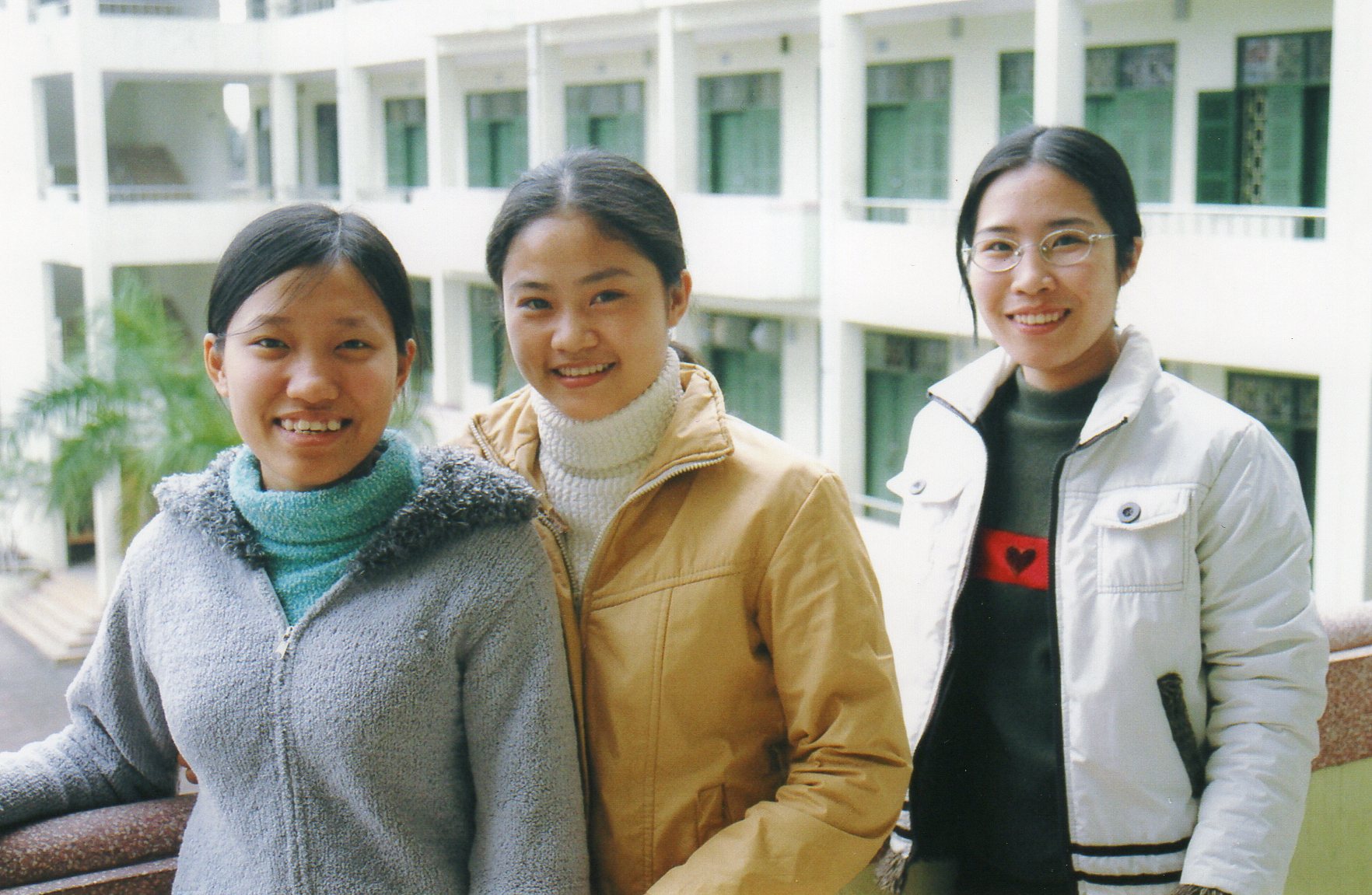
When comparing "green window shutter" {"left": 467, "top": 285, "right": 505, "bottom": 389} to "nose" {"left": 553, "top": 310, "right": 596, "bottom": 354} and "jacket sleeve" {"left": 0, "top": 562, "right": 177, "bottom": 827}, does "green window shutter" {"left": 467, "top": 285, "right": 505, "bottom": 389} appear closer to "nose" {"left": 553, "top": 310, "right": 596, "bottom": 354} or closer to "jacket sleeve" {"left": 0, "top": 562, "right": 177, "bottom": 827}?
"jacket sleeve" {"left": 0, "top": 562, "right": 177, "bottom": 827}

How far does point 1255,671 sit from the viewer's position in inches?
50.4

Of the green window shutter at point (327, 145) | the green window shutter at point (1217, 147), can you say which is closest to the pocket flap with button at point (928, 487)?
the green window shutter at point (1217, 147)

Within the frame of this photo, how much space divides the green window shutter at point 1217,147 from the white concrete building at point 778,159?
0.04 ft

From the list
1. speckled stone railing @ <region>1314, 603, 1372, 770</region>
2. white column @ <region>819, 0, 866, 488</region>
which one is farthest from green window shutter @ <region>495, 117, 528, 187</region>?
speckled stone railing @ <region>1314, 603, 1372, 770</region>

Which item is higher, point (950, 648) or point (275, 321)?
point (275, 321)

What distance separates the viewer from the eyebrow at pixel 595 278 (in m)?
1.21

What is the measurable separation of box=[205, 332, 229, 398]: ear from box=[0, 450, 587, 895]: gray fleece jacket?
0.10 m

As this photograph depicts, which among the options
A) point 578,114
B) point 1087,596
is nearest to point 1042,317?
point 1087,596

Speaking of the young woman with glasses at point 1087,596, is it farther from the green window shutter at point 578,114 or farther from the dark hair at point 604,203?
the green window shutter at point 578,114

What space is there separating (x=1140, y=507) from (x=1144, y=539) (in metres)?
0.03

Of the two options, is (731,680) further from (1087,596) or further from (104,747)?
(104,747)

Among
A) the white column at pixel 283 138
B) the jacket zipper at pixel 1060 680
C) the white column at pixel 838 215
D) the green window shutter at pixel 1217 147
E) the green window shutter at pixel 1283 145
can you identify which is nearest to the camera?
the jacket zipper at pixel 1060 680

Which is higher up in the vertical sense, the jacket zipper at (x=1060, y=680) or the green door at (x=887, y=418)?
the jacket zipper at (x=1060, y=680)

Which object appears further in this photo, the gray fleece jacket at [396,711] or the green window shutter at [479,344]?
the green window shutter at [479,344]
